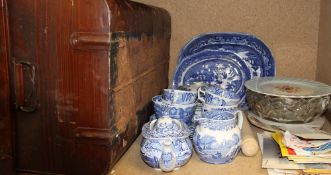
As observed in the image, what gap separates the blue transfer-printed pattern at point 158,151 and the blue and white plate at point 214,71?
38 centimetres

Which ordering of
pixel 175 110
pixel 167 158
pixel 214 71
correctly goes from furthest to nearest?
pixel 214 71 → pixel 175 110 → pixel 167 158

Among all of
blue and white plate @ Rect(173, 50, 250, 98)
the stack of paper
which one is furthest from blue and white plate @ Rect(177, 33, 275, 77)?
the stack of paper

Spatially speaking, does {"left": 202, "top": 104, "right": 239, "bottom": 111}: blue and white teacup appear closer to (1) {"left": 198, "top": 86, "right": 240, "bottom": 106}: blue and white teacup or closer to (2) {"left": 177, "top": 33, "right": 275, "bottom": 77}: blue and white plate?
(1) {"left": 198, "top": 86, "right": 240, "bottom": 106}: blue and white teacup

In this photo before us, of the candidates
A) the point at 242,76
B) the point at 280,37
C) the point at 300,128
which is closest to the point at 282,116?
the point at 300,128

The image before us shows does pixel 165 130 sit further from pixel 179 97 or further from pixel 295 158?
pixel 295 158

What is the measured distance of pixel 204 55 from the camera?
39.9 inches

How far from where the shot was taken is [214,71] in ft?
3.29

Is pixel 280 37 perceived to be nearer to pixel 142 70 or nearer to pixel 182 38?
pixel 182 38

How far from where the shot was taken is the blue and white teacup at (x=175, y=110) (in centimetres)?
78

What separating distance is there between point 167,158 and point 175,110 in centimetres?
19

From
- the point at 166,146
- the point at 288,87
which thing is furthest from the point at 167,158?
the point at 288,87

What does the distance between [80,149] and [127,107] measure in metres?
0.13

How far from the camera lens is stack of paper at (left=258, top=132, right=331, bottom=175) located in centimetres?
63

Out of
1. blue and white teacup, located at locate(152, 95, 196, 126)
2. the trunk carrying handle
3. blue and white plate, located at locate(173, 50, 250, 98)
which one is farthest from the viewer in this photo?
blue and white plate, located at locate(173, 50, 250, 98)
